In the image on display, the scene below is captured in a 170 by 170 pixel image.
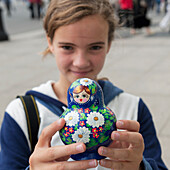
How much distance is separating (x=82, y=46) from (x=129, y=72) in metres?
4.95

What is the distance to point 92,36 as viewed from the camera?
1727mm

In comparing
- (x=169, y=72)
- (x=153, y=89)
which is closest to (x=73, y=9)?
(x=153, y=89)

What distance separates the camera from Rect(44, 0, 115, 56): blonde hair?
1.75m

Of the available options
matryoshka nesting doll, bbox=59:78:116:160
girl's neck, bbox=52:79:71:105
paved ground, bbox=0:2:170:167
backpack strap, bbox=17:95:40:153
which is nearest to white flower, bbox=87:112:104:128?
matryoshka nesting doll, bbox=59:78:116:160

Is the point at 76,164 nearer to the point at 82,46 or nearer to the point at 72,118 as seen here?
the point at 72,118

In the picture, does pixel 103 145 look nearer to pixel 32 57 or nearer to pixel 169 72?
pixel 169 72

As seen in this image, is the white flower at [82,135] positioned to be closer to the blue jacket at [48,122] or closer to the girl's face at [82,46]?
the blue jacket at [48,122]

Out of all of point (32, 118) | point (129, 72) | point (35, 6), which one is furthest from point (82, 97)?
point (35, 6)

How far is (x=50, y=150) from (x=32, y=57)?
24.0 feet

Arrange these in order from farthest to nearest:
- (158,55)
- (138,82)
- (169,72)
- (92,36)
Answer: (158,55), (169,72), (138,82), (92,36)

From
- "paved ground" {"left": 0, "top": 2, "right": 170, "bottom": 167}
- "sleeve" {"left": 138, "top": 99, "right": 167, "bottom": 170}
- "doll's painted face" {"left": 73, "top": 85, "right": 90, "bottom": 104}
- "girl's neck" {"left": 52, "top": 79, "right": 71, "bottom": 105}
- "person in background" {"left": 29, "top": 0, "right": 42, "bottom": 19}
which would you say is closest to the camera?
"doll's painted face" {"left": 73, "top": 85, "right": 90, "bottom": 104}

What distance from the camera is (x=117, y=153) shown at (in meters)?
1.29

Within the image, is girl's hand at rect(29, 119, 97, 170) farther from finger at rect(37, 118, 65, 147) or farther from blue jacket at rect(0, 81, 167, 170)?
blue jacket at rect(0, 81, 167, 170)

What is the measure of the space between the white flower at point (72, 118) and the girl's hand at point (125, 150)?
150 millimetres
